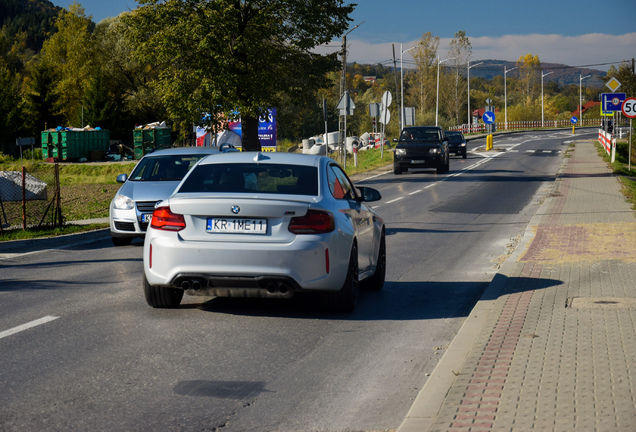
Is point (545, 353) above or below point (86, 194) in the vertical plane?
below

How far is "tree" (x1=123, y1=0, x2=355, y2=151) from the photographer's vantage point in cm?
2806

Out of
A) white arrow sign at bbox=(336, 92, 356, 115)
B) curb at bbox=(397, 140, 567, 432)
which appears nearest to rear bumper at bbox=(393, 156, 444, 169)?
white arrow sign at bbox=(336, 92, 356, 115)

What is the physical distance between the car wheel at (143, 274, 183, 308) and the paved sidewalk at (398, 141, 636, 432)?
2.87m

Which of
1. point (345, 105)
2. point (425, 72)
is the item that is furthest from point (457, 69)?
point (345, 105)

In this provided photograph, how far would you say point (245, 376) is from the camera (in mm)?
5812

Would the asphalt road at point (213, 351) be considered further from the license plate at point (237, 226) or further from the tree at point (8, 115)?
the tree at point (8, 115)

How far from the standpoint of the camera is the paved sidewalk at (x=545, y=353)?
4570 mm

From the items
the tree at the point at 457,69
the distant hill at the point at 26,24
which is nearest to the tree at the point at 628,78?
the tree at the point at 457,69

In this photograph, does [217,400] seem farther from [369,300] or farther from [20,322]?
[369,300]

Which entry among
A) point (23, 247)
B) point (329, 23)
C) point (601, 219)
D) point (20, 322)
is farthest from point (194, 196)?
point (329, 23)

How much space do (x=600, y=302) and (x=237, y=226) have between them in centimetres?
355

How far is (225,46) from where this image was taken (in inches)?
1123

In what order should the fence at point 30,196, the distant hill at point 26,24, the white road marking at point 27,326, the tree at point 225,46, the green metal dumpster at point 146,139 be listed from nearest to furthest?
the white road marking at point 27,326, the fence at point 30,196, the tree at point 225,46, the green metal dumpster at point 146,139, the distant hill at point 26,24

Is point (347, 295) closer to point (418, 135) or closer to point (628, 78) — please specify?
point (418, 135)
